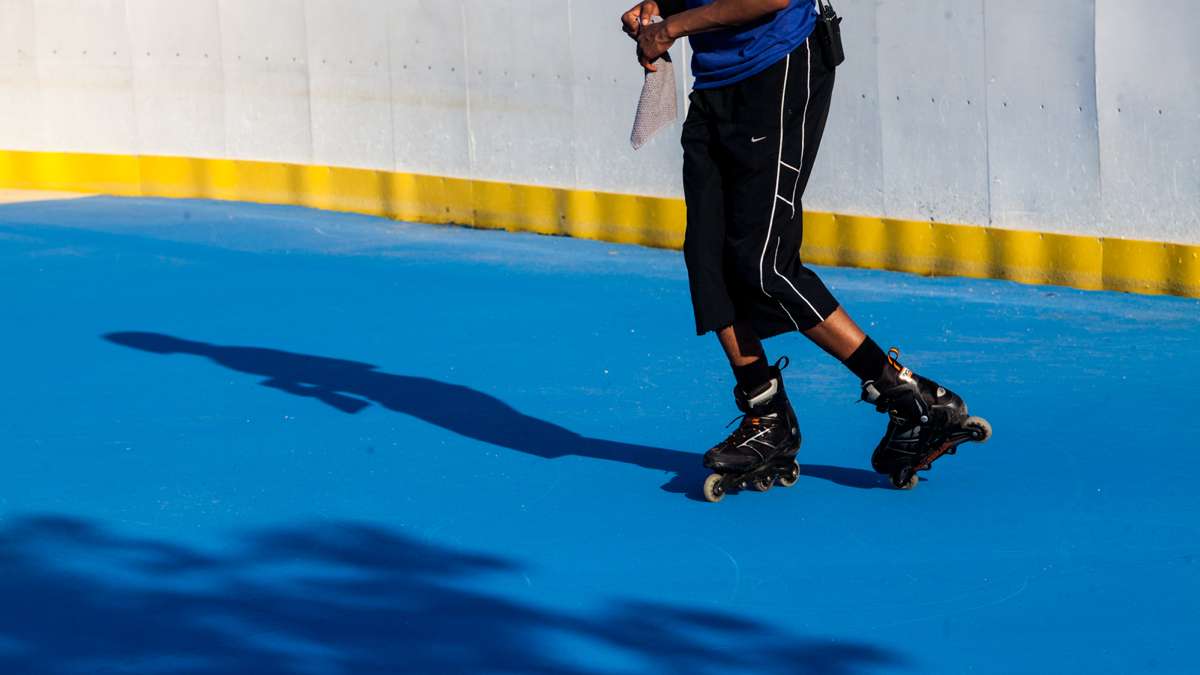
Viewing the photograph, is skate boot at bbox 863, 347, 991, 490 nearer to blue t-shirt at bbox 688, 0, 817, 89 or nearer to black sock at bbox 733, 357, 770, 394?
black sock at bbox 733, 357, 770, 394

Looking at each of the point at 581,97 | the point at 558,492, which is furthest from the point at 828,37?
the point at 581,97

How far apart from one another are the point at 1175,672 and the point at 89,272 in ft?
22.9

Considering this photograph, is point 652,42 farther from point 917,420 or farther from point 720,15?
point 917,420

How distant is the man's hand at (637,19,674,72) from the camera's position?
5.16 meters

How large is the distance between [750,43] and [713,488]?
121cm

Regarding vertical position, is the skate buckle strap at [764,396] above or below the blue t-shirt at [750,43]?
below

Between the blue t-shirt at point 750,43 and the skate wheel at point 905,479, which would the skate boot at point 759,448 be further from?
the blue t-shirt at point 750,43

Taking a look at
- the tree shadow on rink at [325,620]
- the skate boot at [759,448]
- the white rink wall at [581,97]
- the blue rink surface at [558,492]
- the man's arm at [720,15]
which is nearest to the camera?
the tree shadow on rink at [325,620]

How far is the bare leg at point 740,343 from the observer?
5.44m

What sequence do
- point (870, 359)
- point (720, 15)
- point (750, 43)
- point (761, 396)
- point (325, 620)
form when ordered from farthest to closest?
1. point (761, 396)
2. point (870, 359)
3. point (750, 43)
4. point (720, 15)
5. point (325, 620)

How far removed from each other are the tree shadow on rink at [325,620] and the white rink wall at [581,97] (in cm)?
429

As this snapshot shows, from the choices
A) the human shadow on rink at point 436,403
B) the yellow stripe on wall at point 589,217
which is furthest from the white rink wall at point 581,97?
the human shadow on rink at point 436,403

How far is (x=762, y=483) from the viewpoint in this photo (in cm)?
543

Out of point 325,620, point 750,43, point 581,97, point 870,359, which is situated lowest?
point 325,620
